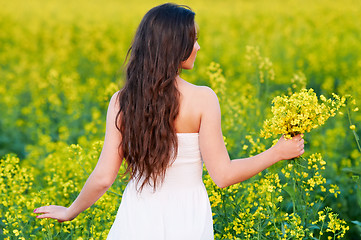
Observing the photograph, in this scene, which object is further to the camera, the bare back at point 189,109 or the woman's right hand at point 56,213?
the woman's right hand at point 56,213

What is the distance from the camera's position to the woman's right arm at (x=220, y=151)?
2.15m

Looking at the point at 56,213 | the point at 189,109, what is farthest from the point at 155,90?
the point at 56,213

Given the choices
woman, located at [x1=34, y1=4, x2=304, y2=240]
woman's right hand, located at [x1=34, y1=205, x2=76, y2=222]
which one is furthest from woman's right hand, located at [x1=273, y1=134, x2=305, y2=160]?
woman's right hand, located at [x1=34, y1=205, x2=76, y2=222]

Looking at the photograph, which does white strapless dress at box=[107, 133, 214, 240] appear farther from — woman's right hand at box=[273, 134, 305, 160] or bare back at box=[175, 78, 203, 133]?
woman's right hand at box=[273, 134, 305, 160]

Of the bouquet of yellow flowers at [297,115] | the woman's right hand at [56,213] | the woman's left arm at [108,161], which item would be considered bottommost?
the woman's right hand at [56,213]

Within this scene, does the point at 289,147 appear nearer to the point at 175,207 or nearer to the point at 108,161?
the point at 175,207

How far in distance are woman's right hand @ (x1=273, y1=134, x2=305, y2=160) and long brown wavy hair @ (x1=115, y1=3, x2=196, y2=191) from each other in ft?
1.26

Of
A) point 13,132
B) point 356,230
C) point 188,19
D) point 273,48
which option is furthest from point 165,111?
point 273,48

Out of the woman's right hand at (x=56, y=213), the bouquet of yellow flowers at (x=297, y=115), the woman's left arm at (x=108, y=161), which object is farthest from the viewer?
the woman's right hand at (x=56, y=213)

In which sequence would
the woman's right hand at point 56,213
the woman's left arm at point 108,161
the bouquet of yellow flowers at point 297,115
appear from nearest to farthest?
the bouquet of yellow flowers at point 297,115 → the woman's left arm at point 108,161 → the woman's right hand at point 56,213

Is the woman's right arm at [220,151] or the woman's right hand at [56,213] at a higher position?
the woman's right arm at [220,151]

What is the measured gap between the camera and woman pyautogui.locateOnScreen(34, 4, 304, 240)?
85.1 inches

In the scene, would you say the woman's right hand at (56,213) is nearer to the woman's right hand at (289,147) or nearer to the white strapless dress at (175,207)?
the white strapless dress at (175,207)

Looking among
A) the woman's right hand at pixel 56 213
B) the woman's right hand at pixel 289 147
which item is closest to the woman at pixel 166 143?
the woman's right hand at pixel 289 147
